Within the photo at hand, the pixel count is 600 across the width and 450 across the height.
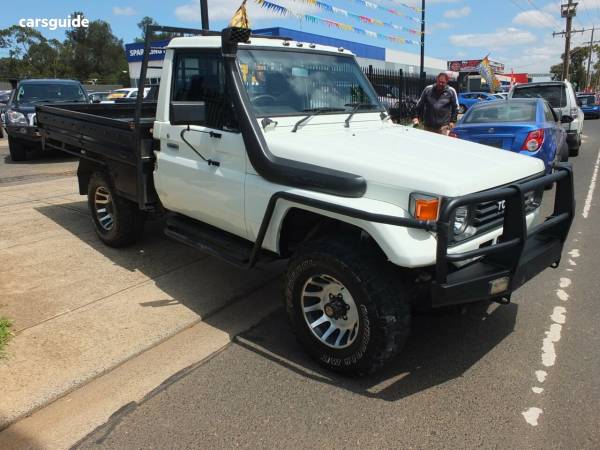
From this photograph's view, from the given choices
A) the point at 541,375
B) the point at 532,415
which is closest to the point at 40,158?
the point at 541,375

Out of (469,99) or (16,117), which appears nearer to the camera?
(16,117)

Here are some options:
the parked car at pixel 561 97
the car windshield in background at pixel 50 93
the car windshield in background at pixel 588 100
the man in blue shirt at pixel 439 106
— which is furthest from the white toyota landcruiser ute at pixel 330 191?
the car windshield in background at pixel 588 100

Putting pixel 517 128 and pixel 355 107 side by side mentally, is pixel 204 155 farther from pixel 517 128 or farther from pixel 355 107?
pixel 517 128

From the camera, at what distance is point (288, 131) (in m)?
3.73

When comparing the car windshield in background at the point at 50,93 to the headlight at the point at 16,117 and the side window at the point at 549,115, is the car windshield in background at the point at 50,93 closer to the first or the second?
the headlight at the point at 16,117

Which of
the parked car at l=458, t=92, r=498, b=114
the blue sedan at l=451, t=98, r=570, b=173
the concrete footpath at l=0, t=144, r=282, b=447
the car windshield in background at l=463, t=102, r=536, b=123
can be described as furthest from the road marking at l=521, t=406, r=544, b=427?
the parked car at l=458, t=92, r=498, b=114

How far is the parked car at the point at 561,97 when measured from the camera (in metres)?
13.4

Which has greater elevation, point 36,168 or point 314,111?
point 314,111

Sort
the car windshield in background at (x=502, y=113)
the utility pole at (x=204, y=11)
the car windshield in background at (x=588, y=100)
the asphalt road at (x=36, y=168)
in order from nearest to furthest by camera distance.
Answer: the utility pole at (x=204, y=11) → the car windshield in background at (x=502, y=113) → the asphalt road at (x=36, y=168) → the car windshield in background at (x=588, y=100)

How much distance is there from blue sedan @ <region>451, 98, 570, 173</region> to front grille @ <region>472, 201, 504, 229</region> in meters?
4.48

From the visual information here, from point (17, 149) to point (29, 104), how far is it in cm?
112

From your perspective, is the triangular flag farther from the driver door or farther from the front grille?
the front grille

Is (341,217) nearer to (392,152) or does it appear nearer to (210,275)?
(392,152)

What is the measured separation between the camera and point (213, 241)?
418 centimetres
